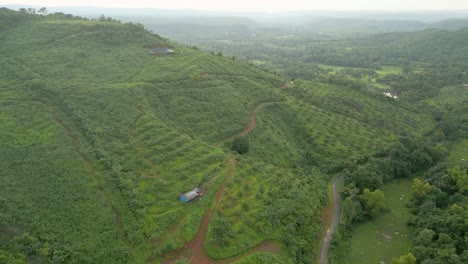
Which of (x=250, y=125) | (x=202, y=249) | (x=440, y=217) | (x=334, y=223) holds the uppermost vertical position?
(x=250, y=125)

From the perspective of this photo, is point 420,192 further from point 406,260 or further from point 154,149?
point 154,149

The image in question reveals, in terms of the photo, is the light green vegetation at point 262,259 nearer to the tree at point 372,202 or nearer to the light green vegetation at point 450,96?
the tree at point 372,202

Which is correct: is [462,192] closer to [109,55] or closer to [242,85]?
[242,85]

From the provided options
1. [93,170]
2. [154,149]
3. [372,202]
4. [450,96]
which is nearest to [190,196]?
[154,149]

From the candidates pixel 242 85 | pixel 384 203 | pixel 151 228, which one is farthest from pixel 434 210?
pixel 242 85

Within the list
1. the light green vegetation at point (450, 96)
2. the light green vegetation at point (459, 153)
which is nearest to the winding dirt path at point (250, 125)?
the light green vegetation at point (459, 153)

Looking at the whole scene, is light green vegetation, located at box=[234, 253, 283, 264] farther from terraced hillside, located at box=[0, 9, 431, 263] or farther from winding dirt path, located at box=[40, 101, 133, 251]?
winding dirt path, located at box=[40, 101, 133, 251]
